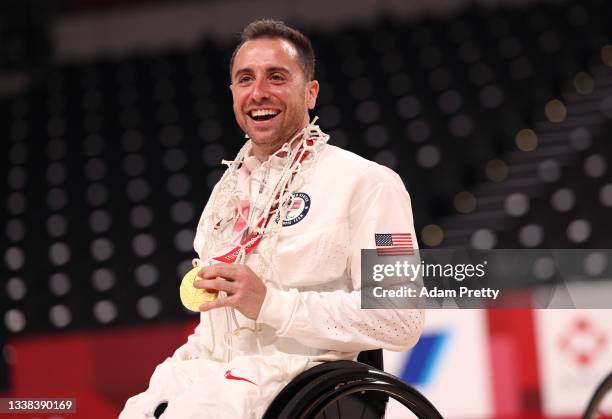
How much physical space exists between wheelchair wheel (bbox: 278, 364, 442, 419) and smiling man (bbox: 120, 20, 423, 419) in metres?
0.10

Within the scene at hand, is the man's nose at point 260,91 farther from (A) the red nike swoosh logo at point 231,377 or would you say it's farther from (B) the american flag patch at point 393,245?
(A) the red nike swoosh logo at point 231,377

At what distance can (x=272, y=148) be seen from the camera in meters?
2.18

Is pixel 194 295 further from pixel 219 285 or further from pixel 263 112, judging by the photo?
pixel 263 112

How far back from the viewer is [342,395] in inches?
70.4

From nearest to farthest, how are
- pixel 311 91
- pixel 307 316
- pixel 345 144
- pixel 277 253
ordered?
pixel 307 316 < pixel 277 253 < pixel 311 91 < pixel 345 144

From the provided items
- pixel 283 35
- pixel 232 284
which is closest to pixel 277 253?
pixel 232 284

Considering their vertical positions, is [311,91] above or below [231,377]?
above

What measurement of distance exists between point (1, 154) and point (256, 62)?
18.5 feet

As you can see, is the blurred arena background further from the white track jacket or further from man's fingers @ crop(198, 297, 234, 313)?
man's fingers @ crop(198, 297, 234, 313)

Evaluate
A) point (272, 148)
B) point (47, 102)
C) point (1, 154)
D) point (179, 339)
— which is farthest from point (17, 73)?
point (272, 148)

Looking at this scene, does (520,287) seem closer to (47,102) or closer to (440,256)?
(440,256)

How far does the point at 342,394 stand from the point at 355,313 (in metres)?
0.18

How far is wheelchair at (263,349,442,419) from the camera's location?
1.76 m

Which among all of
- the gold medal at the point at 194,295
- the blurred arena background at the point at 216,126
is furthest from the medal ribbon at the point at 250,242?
the blurred arena background at the point at 216,126
